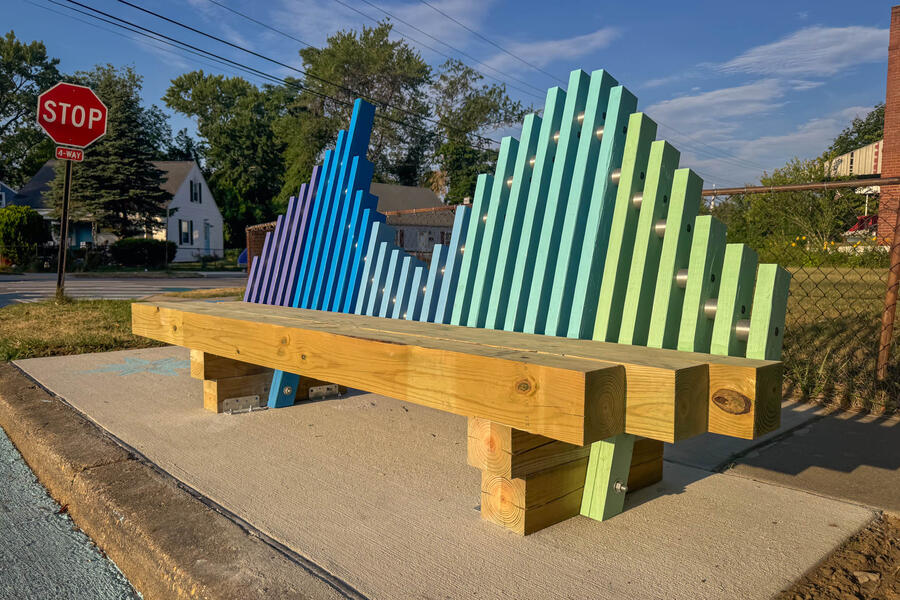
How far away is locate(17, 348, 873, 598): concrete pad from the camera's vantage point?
188 centimetres

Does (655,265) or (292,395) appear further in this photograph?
(292,395)

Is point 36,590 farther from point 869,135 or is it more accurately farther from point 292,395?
point 869,135

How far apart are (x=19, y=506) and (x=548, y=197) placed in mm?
2661

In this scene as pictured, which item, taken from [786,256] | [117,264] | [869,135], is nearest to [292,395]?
Result: [786,256]

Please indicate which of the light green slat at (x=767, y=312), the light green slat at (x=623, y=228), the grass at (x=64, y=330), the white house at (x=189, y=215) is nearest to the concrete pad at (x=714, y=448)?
the light green slat at (x=623, y=228)

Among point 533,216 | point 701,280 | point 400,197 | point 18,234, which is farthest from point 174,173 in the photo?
point 701,280

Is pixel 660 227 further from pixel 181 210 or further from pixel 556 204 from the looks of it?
pixel 181 210

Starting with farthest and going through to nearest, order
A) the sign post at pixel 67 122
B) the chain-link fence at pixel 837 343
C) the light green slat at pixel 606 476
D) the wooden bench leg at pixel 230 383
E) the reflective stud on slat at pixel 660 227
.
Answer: the sign post at pixel 67 122, the chain-link fence at pixel 837 343, the wooden bench leg at pixel 230 383, the light green slat at pixel 606 476, the reflective stud on slat at pixel 660 227

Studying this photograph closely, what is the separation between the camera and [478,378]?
1855 mm

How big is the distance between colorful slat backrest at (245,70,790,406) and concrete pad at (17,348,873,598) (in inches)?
27.2

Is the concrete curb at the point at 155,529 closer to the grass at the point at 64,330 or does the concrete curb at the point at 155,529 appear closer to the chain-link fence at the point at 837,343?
the grass at the point at 64,330

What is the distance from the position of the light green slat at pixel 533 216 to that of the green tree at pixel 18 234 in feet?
99.2

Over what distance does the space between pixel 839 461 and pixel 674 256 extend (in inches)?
69.2

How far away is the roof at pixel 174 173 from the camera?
3738 cm
